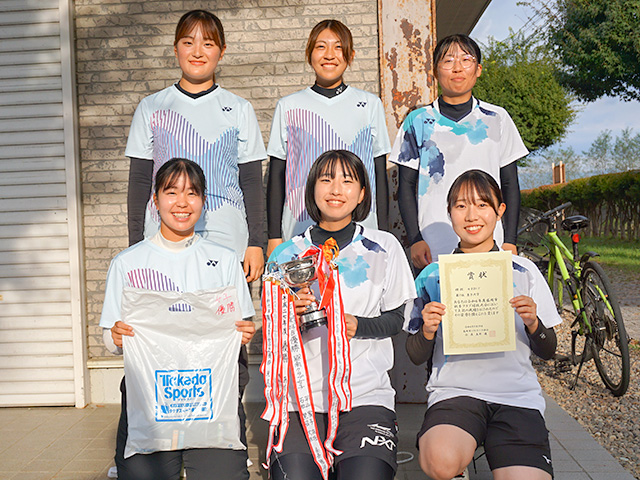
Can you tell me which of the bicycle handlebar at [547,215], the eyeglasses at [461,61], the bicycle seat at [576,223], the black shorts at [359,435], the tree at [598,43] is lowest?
the black shorts at [359,435]

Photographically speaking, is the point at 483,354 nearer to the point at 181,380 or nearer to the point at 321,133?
the point at 181,380

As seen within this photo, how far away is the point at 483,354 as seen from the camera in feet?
8.05

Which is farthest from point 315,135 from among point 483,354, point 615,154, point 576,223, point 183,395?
point 615,154

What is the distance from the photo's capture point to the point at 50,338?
15.0 feet

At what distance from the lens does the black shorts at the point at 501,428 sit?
7.25ft

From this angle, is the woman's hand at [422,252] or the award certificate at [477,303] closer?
the award certificate at [477,303]

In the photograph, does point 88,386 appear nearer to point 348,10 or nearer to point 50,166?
point 50,166

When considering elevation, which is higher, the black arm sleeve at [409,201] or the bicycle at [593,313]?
the black arm sleeve at [409,201]

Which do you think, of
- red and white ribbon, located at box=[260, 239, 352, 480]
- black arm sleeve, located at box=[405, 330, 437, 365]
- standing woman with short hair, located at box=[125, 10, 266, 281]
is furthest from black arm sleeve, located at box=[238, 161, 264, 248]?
black arm sleeve, located at box=[405, 330, 437, 365]

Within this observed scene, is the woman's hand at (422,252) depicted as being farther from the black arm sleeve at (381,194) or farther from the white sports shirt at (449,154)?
the black arm sleeve at (381,194)

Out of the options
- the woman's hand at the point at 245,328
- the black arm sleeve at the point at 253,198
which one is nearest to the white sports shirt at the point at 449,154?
the black arm sleeve at the point at 253,198

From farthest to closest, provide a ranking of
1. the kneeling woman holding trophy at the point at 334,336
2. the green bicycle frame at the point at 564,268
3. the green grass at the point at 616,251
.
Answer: the green grass at the point at 616,251 < the green bicycle frame at the point at 564,268 < the kneeling woman holding trophy at the point at 334,336

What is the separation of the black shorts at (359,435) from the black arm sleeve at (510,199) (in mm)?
1260

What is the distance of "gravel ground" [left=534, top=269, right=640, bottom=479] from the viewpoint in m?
3.84
